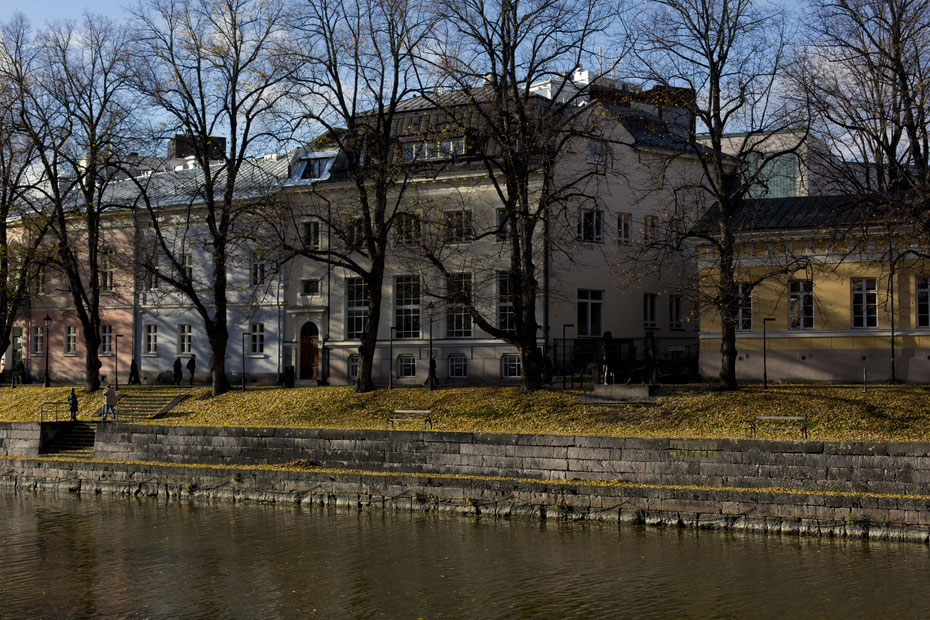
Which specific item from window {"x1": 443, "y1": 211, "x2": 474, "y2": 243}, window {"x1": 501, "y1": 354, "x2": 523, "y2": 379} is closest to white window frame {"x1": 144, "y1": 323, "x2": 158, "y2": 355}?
window {"x1": 501, "y1": 354, "x2": 523, "y2": 379}

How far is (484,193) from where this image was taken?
127 ft

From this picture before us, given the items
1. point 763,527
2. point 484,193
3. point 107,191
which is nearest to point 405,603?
point 763,527

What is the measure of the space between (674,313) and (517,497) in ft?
71.7

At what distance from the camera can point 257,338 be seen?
148ft

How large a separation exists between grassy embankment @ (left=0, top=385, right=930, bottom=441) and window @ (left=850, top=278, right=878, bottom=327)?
198 inches

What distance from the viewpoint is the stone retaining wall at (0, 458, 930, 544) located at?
1861 centimetres

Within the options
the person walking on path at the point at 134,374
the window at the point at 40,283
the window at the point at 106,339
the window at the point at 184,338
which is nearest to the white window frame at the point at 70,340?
the window at the point at 106,339

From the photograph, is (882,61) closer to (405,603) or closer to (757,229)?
(757,229)

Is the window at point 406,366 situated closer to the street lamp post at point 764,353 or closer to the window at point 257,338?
the window at point 257,338

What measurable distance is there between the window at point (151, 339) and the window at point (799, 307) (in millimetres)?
28211

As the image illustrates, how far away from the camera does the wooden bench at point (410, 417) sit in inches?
1085

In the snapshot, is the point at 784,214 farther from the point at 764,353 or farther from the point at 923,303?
the point at 764,353

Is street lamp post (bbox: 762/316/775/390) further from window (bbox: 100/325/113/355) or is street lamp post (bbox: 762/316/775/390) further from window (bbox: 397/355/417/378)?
window (bbox: 100/325/113/355)

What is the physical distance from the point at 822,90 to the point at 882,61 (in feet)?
4.57
